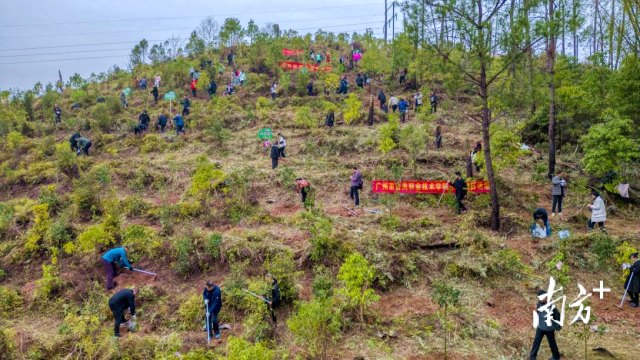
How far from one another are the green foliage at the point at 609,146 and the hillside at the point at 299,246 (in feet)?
4.53

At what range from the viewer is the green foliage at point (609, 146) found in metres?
10.5

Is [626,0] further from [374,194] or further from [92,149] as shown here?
[92,149]

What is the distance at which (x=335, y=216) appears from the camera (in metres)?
11.3

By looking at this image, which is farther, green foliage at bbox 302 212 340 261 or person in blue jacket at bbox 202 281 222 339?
green foliage at bbox 302 212 340 261

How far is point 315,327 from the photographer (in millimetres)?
6000

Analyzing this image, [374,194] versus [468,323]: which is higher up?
[374,194]

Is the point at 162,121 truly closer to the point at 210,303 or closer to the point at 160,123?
the point at 160,123

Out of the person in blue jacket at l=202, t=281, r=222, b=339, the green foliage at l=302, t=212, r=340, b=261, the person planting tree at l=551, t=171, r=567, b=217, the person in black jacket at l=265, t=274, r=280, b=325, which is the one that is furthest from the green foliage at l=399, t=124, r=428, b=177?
the person in blue jacket at l=202, t=281, r=222, b=339

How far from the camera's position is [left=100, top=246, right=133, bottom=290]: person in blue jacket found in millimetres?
8961

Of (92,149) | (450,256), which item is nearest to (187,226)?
(450,256)

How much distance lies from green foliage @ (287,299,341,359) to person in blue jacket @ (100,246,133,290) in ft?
15.5

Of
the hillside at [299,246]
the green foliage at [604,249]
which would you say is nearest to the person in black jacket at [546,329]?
the hillside at [299,246]

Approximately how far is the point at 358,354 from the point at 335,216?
515 centimetres

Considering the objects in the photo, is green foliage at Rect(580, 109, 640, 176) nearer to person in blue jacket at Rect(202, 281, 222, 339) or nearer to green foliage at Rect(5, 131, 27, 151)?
person in blue jacket at Rect(202, 281, 222, 339)
